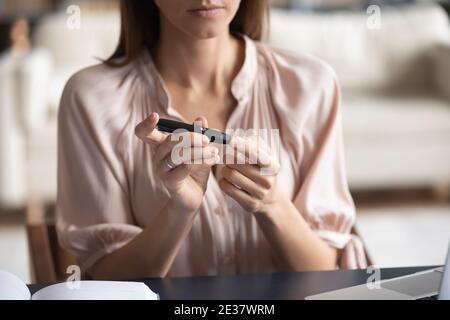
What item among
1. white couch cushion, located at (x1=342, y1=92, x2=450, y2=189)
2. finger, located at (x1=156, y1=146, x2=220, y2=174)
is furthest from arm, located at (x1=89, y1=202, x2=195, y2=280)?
white couch cushion, located at (x1=342, y1=92, x2=450, y2=189)

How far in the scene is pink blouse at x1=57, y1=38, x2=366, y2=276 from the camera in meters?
0.96

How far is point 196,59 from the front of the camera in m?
1.00

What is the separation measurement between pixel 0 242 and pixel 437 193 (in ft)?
4.46

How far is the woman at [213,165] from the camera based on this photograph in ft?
3.00

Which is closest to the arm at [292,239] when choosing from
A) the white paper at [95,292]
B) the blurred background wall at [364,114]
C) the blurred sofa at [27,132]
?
the white paper at [95,292]

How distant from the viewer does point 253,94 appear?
1022 millimetres

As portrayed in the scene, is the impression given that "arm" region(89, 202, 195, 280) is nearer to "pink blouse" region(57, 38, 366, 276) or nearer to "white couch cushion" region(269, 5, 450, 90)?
"pink blouse" region(57, 38, 366, 276)

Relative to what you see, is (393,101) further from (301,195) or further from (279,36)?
(301,195)

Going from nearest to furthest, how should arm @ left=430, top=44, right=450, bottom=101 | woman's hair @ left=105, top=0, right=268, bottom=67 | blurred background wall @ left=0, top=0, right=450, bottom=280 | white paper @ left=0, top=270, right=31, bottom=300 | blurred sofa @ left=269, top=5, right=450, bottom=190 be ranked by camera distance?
white paper @ left=0, top=270, right=31, bottom=300 < woman's hair @ left=105, top=0, right=268, bottom=67 < blurred background wall @ left=0, top=0, right=450, bottom=280 < blurred sofa @ left=269, top=5, right=450, bottom=190 < arm @ left=430, top=44, right=450, bottom=101

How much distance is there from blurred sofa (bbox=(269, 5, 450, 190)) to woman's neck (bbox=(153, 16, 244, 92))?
143 cm

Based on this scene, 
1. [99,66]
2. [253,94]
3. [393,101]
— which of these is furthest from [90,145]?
[393,101]

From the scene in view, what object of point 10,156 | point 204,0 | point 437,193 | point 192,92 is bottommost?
point 437,193
